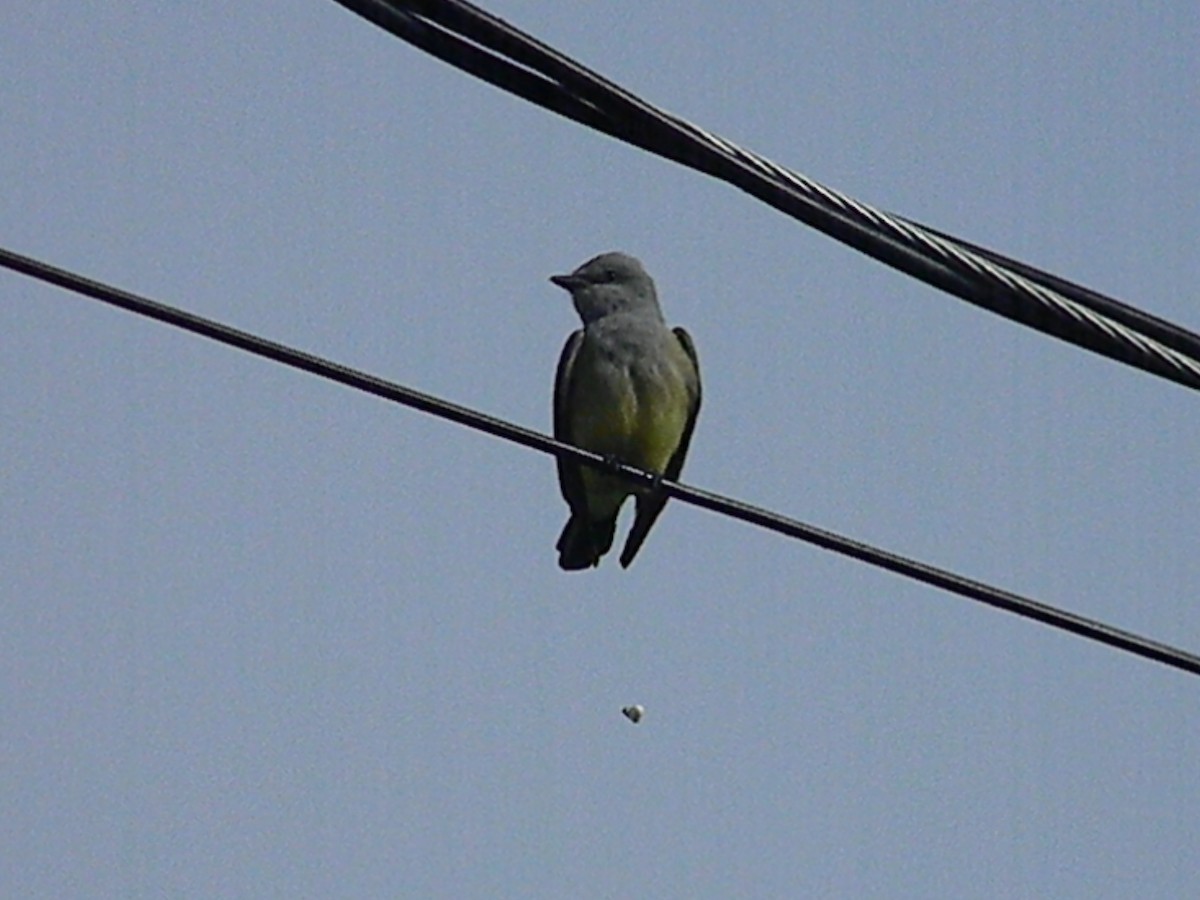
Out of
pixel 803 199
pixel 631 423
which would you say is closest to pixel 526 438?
pixel 803 199

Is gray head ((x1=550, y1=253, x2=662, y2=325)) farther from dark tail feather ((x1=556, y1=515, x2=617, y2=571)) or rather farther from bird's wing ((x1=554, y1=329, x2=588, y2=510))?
dark tail feather ((x1=556, y1=515, x2=617, y2=571))

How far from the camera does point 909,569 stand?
16.1 ft

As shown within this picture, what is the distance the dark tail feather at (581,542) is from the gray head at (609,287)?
0.89 meters

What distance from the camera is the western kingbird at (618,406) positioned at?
915cm

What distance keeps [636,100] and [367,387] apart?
0.86m

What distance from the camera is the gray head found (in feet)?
32.3

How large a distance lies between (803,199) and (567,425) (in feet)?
16.2

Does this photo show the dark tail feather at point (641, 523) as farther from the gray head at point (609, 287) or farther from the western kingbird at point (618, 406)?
the gray head at point (609, 287)

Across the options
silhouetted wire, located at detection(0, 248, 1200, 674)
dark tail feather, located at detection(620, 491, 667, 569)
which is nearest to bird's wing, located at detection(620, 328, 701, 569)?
dark tail feather, located at detection(620, 491, 667, 569)

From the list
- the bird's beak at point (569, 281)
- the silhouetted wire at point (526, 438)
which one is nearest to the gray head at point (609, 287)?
the bird's beak at point (569, 281)

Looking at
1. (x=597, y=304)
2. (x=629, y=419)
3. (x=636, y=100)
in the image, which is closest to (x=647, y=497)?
(x=629, y=419)

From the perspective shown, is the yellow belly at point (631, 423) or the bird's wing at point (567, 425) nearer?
the yellow belly at point (631, 423)

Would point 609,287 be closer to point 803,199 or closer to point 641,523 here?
point 641,523

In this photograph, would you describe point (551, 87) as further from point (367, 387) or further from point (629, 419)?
point (629, 419)
